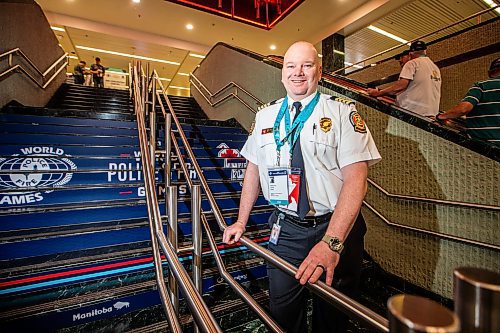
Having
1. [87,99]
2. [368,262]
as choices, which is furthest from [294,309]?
[87,99]

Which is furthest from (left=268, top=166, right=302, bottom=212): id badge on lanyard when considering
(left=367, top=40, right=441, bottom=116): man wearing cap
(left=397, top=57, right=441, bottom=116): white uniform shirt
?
(left=397, top=57, right=441, bottom=116): white uniform shirt

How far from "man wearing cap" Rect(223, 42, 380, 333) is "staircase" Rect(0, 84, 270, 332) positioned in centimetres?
80

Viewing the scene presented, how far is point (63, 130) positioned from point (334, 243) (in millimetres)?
3406

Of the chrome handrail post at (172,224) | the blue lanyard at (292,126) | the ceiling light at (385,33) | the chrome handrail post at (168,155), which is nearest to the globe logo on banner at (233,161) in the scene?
the chrome handrail post at (168,155)

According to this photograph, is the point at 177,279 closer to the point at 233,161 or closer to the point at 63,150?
the point at 63,150

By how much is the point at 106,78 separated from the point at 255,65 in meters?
10.7

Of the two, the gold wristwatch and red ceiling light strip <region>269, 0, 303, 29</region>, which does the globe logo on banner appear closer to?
the gold wristwatch

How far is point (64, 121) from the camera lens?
336 cm

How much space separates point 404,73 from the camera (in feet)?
9.16

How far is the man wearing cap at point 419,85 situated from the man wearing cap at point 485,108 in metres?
0.71

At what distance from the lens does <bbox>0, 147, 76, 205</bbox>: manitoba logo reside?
214 cm

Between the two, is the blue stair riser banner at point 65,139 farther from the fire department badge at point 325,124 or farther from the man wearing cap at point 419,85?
the man wearing cap at point 419,85

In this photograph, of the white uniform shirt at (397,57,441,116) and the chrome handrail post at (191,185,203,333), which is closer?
the chrome handrail post at (191,185,203,333)

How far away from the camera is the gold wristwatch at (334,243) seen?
3.17 ft
